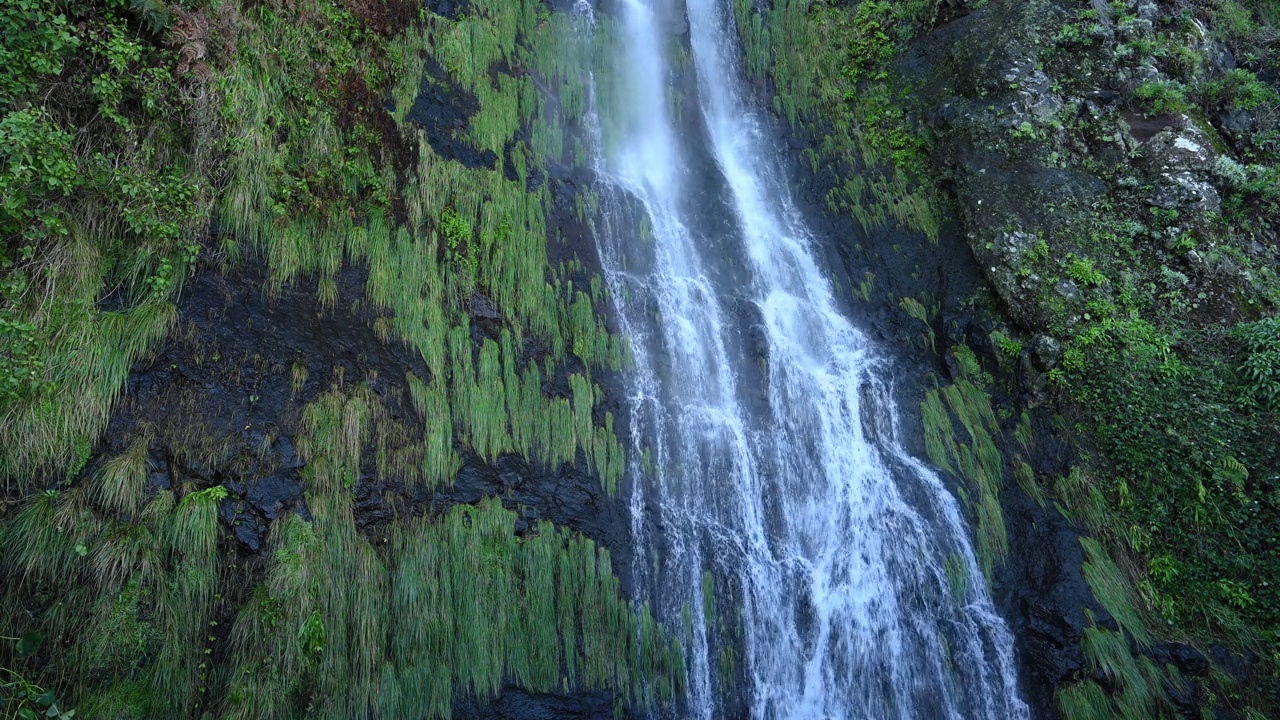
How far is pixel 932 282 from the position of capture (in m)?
9.84

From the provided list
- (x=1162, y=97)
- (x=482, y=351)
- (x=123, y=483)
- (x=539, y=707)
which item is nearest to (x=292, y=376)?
(x=123, y=483)

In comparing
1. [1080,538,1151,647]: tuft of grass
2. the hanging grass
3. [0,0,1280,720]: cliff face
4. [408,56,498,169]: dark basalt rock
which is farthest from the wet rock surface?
[1080,538,1151,647]: tuft of grass

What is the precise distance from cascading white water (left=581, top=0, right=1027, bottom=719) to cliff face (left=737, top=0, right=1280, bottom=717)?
2.31 ft

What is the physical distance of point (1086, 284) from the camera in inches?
334

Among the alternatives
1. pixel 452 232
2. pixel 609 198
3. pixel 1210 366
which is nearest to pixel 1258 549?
pixel 1210 366

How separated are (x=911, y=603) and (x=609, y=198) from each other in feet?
22.2

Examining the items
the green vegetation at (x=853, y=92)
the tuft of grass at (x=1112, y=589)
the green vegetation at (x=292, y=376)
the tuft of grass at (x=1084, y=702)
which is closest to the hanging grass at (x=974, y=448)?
Result: the tuft of grass at (x=1112, y=589)

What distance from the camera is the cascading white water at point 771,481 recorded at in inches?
268

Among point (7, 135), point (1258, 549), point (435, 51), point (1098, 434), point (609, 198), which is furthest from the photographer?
point (609, 198)

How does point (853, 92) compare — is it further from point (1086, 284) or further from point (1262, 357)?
point (1262, 357)

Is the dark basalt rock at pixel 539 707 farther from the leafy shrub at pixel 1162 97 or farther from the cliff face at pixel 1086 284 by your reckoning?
the leafy shrub at pixel 1162 97

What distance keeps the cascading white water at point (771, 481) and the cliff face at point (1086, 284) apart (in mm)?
704

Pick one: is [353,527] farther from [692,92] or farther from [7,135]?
[692,92]

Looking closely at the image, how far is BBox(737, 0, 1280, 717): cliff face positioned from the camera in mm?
6715
